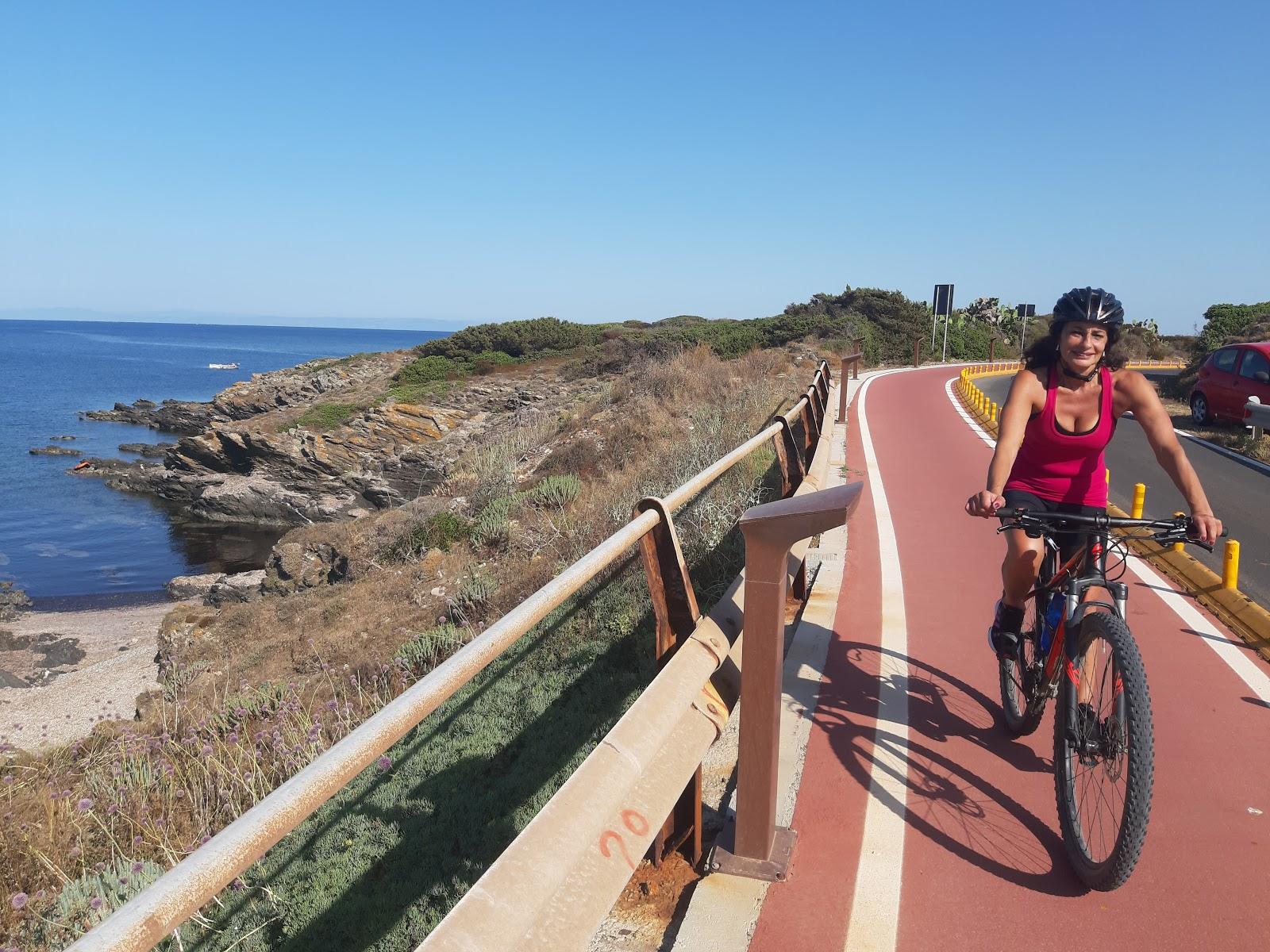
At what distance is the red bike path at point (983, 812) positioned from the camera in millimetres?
3002

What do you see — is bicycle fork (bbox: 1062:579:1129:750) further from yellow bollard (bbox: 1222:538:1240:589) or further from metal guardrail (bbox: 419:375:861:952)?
yellow bollard (bbox: 1222:538:1240:589)

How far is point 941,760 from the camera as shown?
13.7 feet

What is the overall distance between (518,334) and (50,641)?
28084mm

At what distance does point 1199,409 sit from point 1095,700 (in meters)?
18.1

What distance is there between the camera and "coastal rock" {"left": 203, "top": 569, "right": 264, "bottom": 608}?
17.1 meters

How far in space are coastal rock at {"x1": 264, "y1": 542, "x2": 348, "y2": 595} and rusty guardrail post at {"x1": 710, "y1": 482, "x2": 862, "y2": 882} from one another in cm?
1319

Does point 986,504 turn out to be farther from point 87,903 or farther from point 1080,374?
point 87,903

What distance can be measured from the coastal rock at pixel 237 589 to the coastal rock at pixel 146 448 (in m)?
28.7

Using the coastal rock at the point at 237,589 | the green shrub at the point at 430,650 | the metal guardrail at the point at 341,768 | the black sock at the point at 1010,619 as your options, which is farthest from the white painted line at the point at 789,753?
the coastal rock at the point at 237,589

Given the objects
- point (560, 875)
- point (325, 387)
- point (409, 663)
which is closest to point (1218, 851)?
point (560, 875)

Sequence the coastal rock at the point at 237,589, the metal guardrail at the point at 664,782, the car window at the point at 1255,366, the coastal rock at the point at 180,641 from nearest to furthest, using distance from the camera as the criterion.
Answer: the metal guardrail at the point at 664,782
the coastal rock at the point at 180,641
the car window at the point at 1255,366
the coastal rock at the point at 237,589

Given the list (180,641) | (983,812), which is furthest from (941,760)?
(180,641)

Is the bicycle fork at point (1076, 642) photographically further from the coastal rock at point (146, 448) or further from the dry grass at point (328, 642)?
the coastal rock at point (146, 448)

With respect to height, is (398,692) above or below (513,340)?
below
